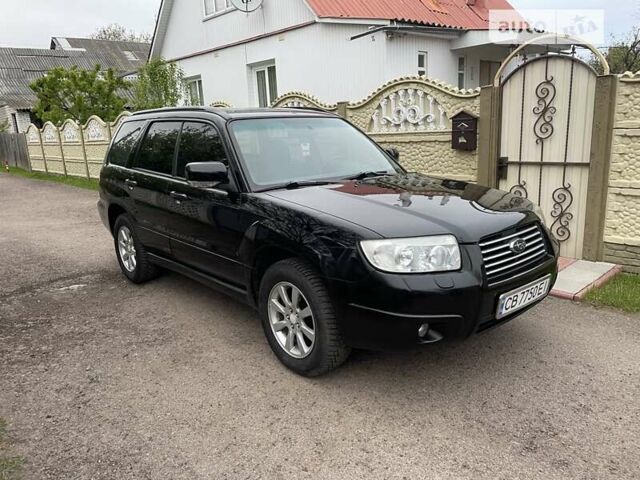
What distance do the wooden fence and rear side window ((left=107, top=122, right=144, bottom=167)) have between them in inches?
742

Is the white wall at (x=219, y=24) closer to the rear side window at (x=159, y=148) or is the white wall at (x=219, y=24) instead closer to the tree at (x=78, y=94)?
the tree at (x=78, y=94)

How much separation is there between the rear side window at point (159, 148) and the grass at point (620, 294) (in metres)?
4.04

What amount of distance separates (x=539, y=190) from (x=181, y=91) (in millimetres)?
14821

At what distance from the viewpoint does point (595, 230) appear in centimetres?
569

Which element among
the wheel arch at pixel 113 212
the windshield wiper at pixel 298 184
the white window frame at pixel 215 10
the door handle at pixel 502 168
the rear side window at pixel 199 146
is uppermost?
the white window frame at pixel 215 10

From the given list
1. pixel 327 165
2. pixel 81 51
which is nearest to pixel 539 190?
Result: pixel 327 165

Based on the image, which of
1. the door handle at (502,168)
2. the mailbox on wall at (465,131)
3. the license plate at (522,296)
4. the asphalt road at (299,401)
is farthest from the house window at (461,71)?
the license plate at (522,296)

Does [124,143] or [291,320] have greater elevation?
[124,143]

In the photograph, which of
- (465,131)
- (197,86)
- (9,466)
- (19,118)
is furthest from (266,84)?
(19,118)

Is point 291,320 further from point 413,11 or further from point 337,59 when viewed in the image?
point 413,11

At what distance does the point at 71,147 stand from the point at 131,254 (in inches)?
532

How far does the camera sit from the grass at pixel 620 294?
4.65m

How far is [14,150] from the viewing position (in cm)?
2348

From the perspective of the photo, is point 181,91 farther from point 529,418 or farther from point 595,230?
point 529,418
